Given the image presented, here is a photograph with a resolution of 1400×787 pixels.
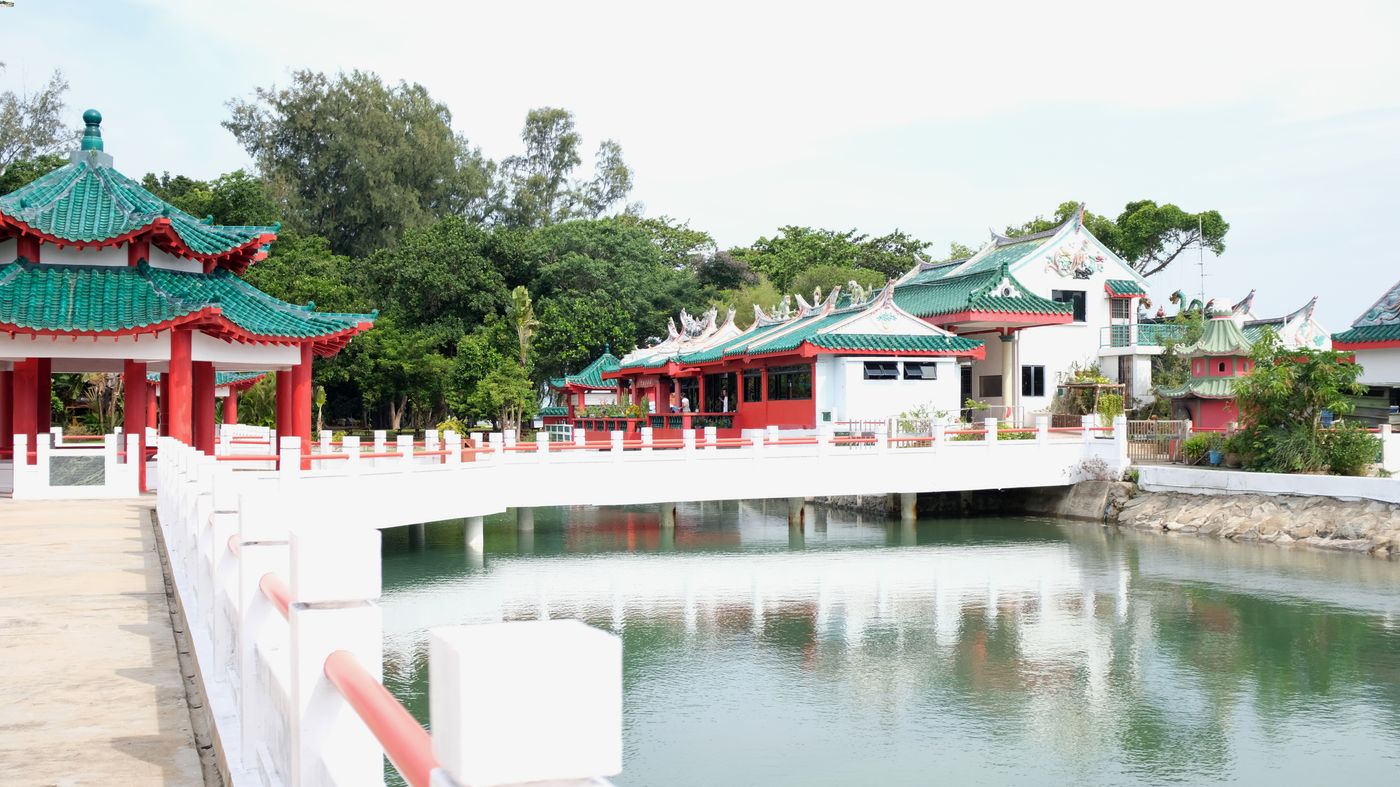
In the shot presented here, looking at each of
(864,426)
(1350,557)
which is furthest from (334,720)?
(864,426)

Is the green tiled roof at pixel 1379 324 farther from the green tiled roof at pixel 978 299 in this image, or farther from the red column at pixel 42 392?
the red column at pixel 42 392

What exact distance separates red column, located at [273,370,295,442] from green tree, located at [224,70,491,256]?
114 ft

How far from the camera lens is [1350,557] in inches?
872

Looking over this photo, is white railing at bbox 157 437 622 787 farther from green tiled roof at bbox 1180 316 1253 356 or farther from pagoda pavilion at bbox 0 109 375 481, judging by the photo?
green tiled roof at bbox 1180 316 1253 356

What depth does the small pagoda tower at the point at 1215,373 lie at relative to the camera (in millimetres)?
32062

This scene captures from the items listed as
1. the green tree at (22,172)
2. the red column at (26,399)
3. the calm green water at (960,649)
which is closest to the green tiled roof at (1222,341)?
the calm green water at (960,649)

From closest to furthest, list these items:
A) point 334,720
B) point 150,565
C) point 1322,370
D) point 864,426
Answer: point 334,720 → point 150,565 → point 1322,370 → point 864,426

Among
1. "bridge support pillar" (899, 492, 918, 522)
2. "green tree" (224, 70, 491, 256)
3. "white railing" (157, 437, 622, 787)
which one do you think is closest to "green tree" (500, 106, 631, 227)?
"green tree" (224, 70, 491, 256)

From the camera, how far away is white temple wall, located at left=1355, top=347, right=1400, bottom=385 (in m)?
32.3

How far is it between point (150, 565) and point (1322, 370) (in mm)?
22608

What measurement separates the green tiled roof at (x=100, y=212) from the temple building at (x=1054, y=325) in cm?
2074

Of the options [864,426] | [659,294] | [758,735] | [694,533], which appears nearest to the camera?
[758,735]

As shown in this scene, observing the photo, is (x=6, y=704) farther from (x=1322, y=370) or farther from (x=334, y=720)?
(x=1322, y=370)

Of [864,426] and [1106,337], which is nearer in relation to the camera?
[864,426]
